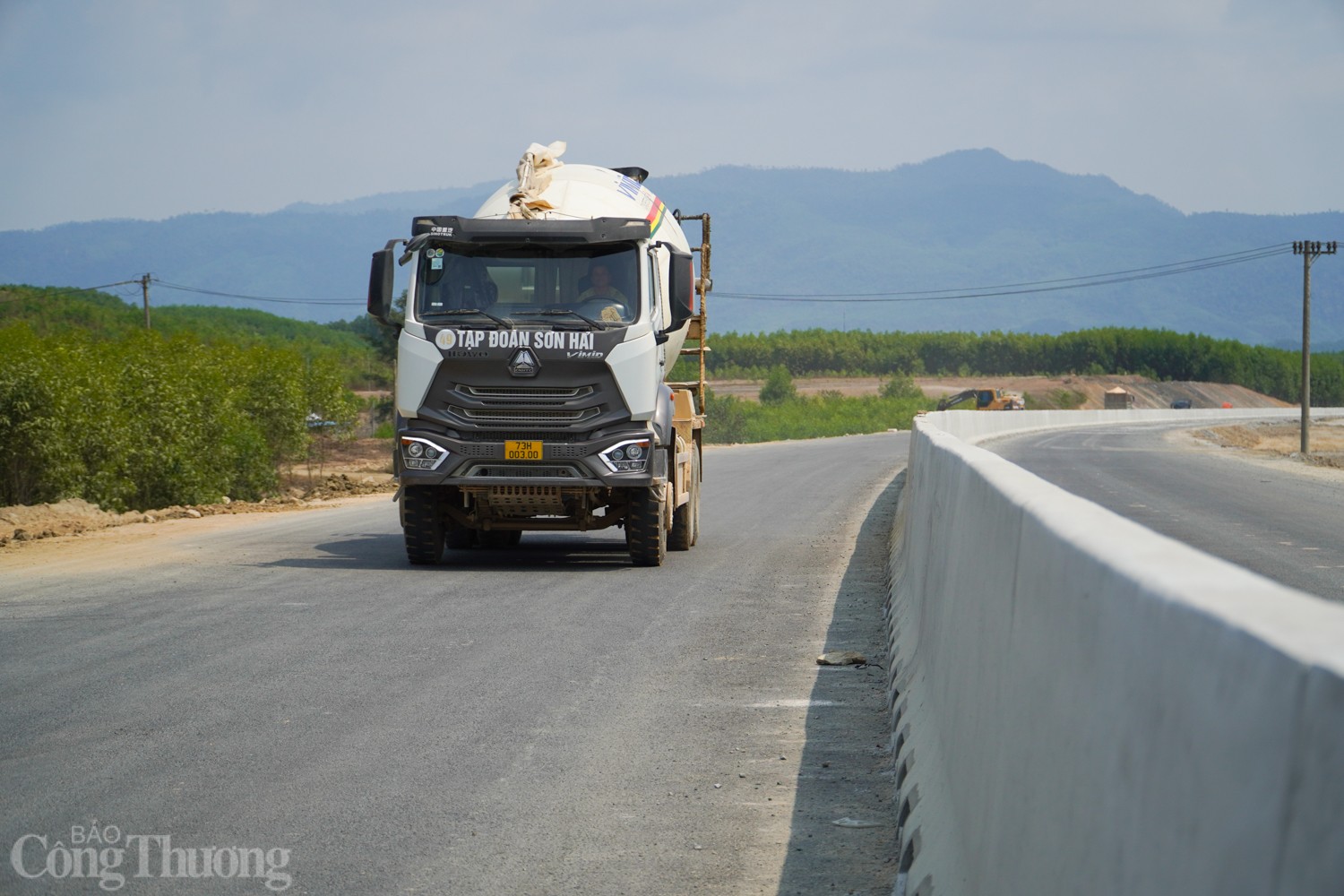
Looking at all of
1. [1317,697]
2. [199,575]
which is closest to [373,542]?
[199,575]

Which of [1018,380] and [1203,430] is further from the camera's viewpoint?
[1018,380]

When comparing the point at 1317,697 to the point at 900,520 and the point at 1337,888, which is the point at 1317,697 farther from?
the point at 900,520

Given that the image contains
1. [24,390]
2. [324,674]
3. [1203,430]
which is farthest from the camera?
[1203,430]

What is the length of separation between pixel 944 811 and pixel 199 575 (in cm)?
950

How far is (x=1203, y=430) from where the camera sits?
232 feet

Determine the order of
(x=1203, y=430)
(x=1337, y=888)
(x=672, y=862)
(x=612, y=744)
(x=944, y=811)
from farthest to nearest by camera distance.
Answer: (x=1203, y=430) < (x=612, y=744) < (x=672, y=862) < (x=944, y=811) < (x=1337, y=888)

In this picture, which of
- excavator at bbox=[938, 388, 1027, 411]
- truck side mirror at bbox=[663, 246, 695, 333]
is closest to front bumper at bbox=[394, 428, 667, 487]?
truck side mirror at bbox=[663, 246, 695, 333]

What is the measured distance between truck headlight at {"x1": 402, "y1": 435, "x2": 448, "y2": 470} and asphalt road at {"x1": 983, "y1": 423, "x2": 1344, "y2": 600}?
6.44 m

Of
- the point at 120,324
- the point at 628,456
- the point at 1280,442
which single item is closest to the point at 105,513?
the point at 628,456

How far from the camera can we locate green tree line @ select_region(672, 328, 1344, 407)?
143875 millimetres

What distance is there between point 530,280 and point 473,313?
0.64 metres

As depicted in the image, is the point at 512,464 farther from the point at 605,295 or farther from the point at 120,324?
the point at 120,324

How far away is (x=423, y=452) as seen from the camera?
1194 centimetres

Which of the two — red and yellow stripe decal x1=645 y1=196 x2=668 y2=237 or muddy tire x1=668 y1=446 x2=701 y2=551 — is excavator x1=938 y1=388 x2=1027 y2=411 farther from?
red and yellow stripe decal x1=645 y1=196 x2=668 y2=237
